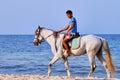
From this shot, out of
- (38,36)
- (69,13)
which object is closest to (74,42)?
(69,13)

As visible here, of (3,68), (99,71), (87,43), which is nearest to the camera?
(87,43)

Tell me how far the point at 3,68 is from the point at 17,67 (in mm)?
1180

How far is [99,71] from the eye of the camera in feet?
86.0

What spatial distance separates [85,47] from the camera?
15820mm

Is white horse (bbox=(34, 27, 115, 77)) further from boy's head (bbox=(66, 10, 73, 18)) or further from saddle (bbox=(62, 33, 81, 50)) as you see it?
boy's head (bbox=(66, 10, 73, 18))

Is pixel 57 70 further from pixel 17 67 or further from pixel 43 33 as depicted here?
pixel 43 33

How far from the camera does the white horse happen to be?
15724 mm

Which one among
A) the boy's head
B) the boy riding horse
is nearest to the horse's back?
the boy riding horse

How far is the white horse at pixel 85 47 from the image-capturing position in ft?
51.6

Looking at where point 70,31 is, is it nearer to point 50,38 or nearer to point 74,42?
point 74,42

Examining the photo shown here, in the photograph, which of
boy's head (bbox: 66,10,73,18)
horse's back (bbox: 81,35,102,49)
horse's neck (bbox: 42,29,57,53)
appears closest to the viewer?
horse's back (bbox: 81,35,102,49)

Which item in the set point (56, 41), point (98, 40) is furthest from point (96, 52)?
point (56, 41)

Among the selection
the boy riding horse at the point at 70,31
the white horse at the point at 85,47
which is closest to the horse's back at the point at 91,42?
the white horse at the point at 85,47

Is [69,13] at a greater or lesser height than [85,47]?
greater
